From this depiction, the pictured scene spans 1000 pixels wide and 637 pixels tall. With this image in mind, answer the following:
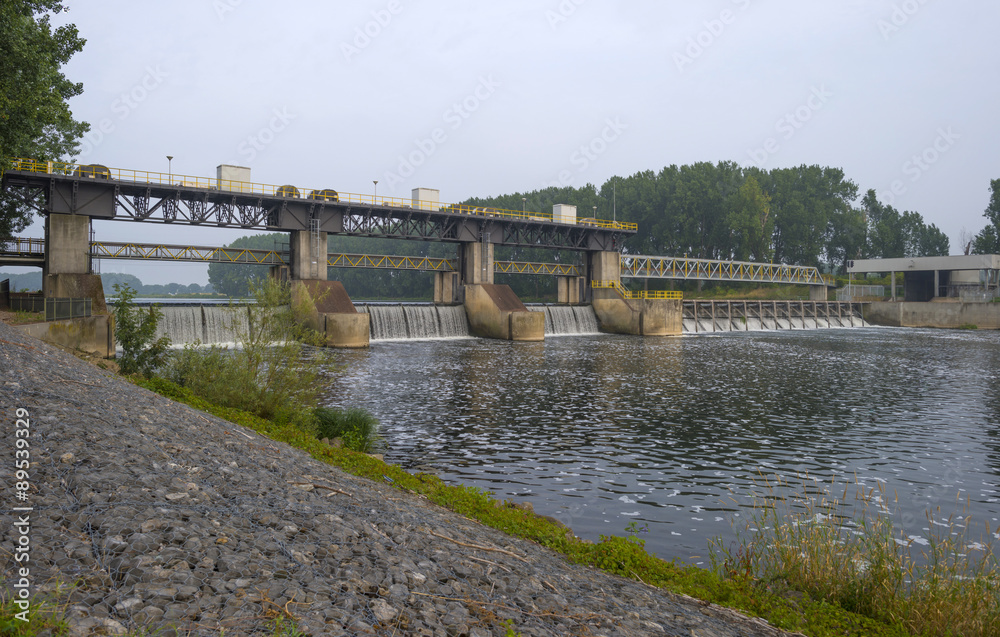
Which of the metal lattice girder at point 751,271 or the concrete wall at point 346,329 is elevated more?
the metal lattice girder at point 751,271

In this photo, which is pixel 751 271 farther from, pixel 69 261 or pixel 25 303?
pixel 25 303

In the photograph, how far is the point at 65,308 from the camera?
28.0 meters

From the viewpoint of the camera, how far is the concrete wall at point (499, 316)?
49750 millimetres

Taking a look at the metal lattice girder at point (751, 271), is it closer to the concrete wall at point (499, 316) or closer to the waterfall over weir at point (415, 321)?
the concrete wall at point (499, 316)

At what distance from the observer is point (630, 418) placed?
816 inches

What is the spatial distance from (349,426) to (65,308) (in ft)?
64.8

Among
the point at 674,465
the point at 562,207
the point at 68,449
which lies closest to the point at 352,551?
the point at 68,449

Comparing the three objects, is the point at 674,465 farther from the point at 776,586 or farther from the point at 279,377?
the point at 279,377

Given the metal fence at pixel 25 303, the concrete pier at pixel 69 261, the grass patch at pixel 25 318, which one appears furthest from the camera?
the concrete pier at pixel 69 261

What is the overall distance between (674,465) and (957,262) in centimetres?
7861

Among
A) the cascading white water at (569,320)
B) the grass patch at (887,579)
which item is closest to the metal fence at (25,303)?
the grass patch at (887,579)

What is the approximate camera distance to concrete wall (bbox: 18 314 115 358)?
25.4 m

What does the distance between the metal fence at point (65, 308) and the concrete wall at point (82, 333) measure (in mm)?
250

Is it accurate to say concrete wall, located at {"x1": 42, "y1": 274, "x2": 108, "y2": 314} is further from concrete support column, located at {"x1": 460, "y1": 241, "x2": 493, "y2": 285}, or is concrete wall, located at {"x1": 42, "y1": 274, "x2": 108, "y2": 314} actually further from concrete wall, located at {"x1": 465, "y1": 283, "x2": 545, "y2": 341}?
→ concrete support column, located at {"x1": 460, "y1": 241, "x2": 493, "y2": 285}
